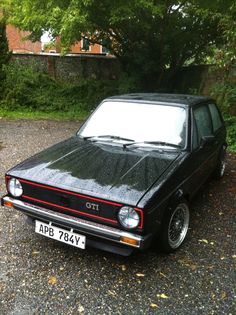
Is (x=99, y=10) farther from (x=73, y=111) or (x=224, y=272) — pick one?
(x=224, y=272)

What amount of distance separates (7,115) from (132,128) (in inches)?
348

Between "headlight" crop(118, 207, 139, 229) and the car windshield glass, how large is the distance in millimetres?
1212

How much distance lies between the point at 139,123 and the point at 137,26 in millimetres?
8586

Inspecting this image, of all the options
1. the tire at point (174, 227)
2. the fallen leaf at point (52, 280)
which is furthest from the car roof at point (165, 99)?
the fallen leaf at point (52, 280)

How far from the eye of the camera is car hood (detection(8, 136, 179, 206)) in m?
3.27

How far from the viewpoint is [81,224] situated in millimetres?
3285

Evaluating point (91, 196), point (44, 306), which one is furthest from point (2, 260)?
point (91, 196)

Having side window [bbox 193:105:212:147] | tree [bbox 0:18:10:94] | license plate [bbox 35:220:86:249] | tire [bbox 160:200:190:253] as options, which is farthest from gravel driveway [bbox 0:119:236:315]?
tree [bbox 0:18:10:94]

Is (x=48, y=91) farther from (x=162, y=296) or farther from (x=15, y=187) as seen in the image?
(x=162, y=296)

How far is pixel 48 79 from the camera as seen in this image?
47.4 ft

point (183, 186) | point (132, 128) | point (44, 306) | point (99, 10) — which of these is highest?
point (99, 10)

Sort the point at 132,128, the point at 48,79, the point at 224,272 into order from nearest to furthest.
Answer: the point at 224,272
the point at 132,128
the point at 48,79

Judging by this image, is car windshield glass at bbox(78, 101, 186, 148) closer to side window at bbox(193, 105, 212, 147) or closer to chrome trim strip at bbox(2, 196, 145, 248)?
side window at bbox(193, 105, 212, 147)

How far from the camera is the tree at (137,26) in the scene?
978cm
